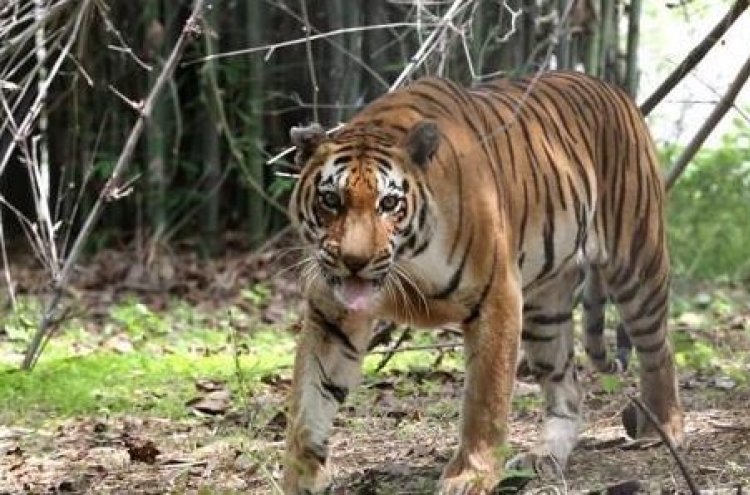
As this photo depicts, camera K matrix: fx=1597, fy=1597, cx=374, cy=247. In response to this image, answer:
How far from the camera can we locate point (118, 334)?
8.53 meters

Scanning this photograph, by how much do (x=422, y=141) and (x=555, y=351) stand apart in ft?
4.42

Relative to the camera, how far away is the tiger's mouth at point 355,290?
13.9ft

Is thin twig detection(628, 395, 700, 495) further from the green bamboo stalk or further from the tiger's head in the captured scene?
the green bamboo stalk

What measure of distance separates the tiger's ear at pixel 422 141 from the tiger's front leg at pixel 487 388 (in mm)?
410

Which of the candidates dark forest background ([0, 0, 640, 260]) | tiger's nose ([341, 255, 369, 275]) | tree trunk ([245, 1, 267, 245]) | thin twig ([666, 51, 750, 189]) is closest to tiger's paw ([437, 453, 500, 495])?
tiger's nose ([341, 255, 369, 275])

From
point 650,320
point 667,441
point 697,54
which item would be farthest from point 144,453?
point 697,54

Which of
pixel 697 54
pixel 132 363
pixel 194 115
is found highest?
pixel 697 54

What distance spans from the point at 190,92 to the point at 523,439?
648 centimetres

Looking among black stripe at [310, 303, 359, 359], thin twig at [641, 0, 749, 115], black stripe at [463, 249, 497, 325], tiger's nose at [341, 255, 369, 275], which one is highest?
thin twig at [641, 0, 749, 115]

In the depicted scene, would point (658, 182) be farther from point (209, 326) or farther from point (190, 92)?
point (190, 92)

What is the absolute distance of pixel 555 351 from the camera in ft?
18.1

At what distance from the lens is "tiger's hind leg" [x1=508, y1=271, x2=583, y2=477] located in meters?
5.36

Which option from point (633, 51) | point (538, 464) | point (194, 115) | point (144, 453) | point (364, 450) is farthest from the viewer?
point (194, 115)

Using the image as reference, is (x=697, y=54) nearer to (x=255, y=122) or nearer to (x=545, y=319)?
(x=545, y=319)
